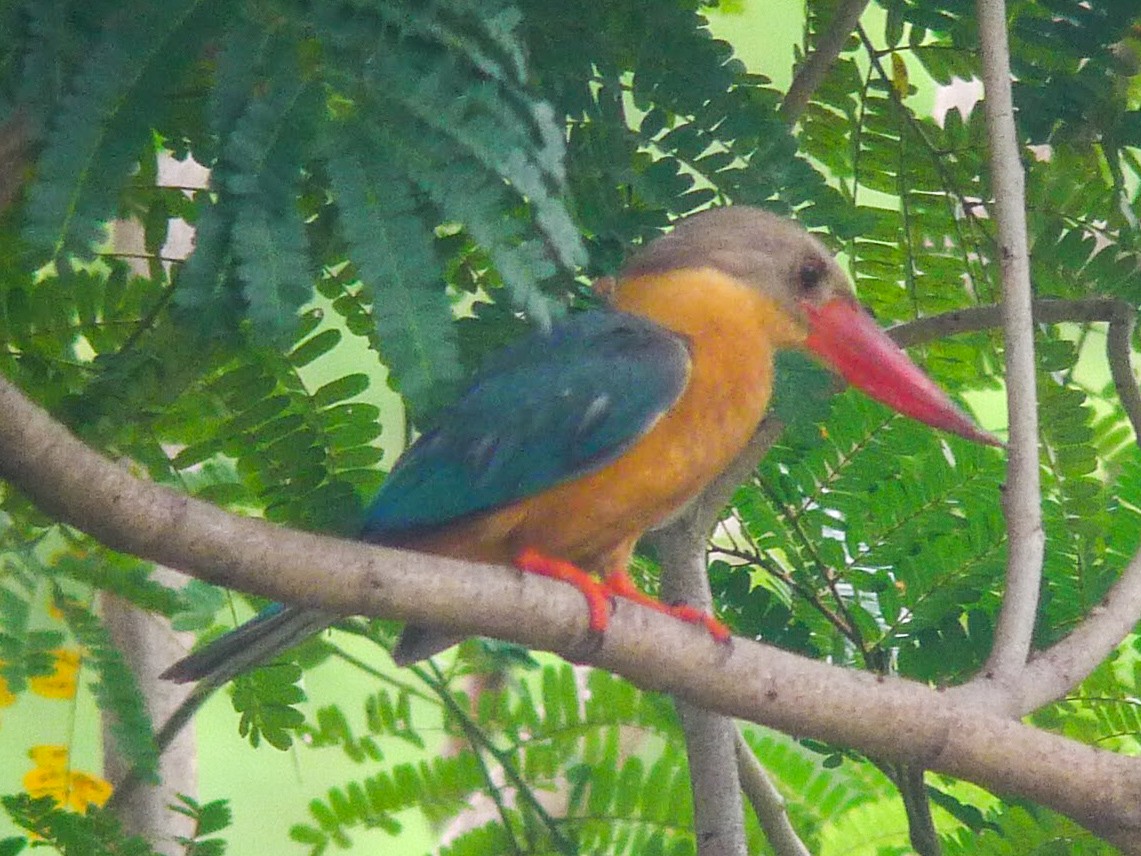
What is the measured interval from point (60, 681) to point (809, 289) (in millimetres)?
1121

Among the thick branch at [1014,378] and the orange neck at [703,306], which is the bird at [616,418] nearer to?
the orange neck at [703,306]

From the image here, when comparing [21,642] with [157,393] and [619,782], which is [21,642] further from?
[619,782]

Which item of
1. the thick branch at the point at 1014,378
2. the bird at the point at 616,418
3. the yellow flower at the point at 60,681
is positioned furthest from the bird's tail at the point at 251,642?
the thick branch at the point at 1014,378

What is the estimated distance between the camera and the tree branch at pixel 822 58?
94.3 inches

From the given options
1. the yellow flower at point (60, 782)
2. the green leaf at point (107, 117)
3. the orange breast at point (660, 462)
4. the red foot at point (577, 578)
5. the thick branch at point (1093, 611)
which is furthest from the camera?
the yellow flower at point (60, 782)

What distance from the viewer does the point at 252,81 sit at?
55.7 inches

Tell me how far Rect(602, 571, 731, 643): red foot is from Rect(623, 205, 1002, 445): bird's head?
41 centimetres

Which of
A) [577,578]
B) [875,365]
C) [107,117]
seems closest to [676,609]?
[577,578]

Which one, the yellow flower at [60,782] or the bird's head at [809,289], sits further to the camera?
the yellow flower at [60,782]

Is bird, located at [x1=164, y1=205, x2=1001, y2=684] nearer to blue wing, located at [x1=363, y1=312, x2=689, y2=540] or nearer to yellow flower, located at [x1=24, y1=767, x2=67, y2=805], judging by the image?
blue wing, located at [x1=363, y1=312, x2=689, y2=540]

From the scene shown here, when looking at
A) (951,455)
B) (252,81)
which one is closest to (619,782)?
(951,455)

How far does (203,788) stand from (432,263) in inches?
108

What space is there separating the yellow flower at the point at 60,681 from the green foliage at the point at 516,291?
0.07m

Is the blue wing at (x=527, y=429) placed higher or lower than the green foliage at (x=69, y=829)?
higher
